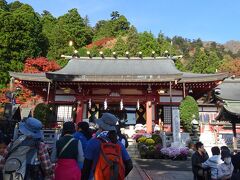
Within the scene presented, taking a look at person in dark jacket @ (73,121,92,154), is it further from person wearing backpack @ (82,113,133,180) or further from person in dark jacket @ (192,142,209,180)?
person in dark jacket @ (192,142,209,180)

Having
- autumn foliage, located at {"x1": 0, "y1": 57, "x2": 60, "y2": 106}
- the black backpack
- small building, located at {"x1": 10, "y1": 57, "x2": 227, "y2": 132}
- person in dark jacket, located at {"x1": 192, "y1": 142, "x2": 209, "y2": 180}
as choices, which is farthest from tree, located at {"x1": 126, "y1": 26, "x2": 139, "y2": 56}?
the black backpack

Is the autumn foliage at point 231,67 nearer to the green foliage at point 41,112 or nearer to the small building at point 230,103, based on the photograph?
the small building at point 230,103

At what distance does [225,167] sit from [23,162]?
385cm

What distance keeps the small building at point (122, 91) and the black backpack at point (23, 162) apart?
14786mm

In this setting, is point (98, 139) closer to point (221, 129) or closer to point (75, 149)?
point (75, 149)

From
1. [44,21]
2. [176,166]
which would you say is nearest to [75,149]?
[176,166]

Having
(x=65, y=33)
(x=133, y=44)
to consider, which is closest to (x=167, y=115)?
(x=133, y=44)

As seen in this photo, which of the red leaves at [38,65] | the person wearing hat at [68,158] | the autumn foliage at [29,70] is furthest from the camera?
the red leaves at [38,65]

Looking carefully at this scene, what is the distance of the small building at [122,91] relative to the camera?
18828mm

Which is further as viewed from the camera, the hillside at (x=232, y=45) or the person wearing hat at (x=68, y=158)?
the hillside at (x=232, y=45)

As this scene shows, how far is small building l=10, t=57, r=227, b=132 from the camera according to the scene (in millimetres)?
18828

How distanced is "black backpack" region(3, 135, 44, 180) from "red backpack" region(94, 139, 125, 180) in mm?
877

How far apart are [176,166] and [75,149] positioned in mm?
9390

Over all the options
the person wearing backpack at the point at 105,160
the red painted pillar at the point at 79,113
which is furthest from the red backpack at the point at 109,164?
the red painted pillar at the point at 79,113
